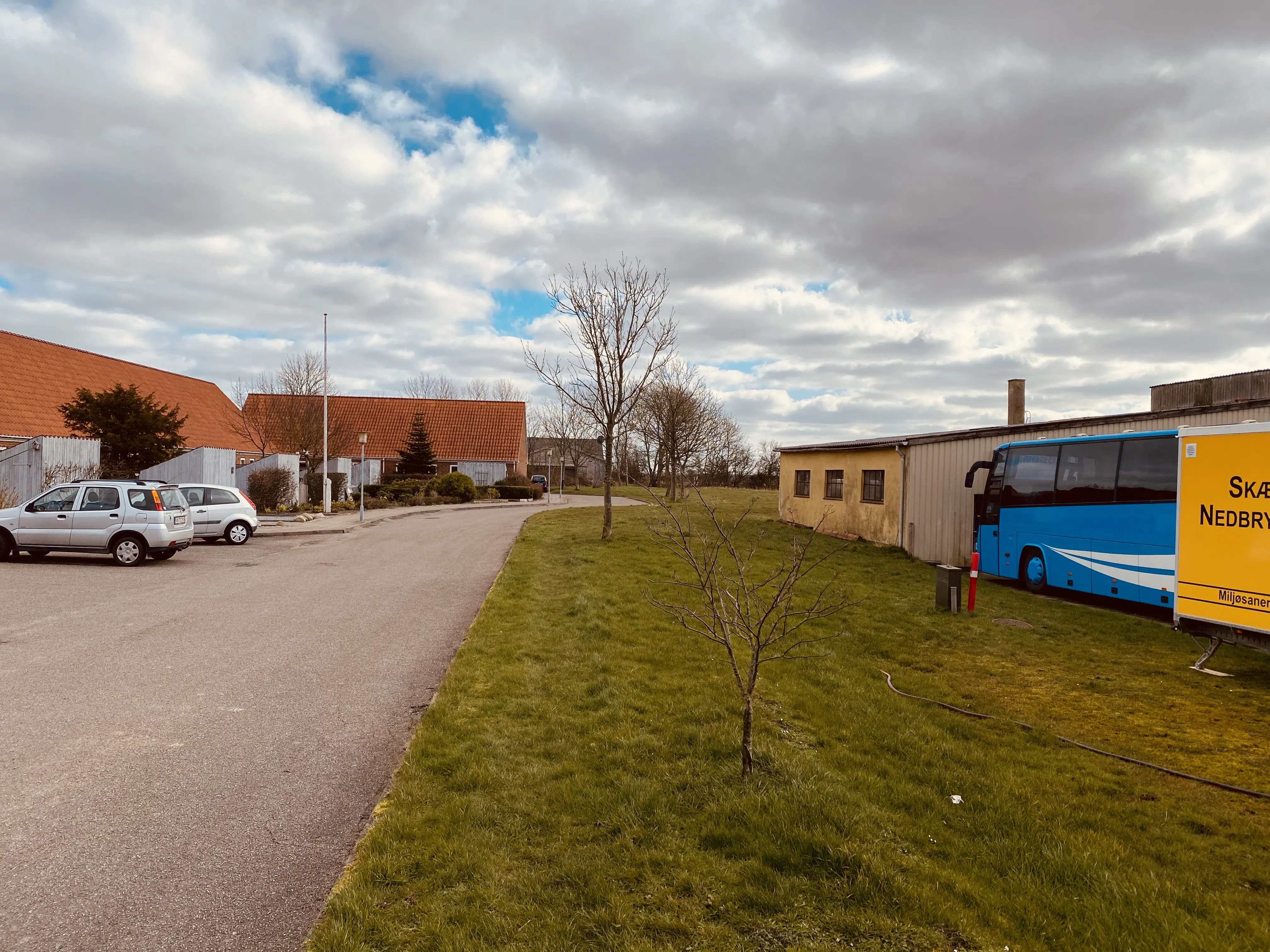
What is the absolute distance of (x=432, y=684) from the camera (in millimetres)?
7312

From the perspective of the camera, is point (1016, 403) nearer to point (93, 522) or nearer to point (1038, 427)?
point (1038, 427)

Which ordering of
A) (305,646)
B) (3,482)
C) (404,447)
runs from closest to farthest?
1. (305,646)
2. (3,482)
3. (404,447)

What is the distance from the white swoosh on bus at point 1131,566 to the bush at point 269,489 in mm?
29922

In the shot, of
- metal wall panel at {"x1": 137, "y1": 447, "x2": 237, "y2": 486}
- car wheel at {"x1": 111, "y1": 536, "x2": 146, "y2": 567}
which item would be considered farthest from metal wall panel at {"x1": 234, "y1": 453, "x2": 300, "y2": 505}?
car wheel at {"x1": 111, "y1": 536, "x2": 146, "y2": 567}

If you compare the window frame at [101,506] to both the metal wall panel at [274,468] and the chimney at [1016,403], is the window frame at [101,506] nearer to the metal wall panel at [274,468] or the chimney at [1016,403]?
the metal wall panel at [274,468]

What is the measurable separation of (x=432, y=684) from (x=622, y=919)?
4457mm

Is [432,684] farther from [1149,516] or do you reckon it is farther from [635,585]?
[1149,516]

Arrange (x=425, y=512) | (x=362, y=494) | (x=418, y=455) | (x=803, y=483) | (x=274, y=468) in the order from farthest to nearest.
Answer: (x=418, y=455) → (x=425, y=512) → (x=274, y=468) → (x=803, y=483) → (x=362, y=494)

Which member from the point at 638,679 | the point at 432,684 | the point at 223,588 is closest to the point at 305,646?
the point at 432,684

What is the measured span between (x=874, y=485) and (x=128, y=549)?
19493 mm

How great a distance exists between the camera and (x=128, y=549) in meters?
15.6

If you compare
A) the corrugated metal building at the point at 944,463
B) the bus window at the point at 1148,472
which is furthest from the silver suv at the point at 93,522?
the bus window at the point at 1148,472

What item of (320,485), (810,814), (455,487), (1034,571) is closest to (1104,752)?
(810,814)

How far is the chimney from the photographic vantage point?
2252 cm
